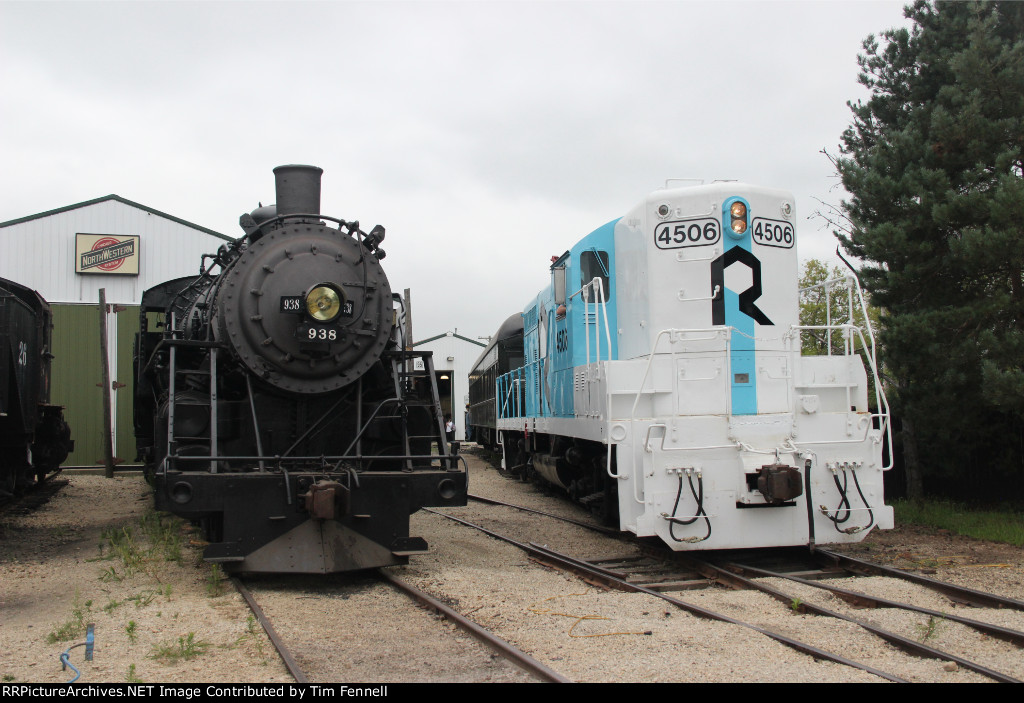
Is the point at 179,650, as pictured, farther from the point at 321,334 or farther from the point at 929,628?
the point at 929,628

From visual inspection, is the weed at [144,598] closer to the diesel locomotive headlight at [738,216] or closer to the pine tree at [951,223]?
the diesel locomotive headlight at [738,216]

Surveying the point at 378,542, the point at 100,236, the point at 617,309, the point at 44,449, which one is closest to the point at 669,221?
the point at 617,309

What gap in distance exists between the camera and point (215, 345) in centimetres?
731

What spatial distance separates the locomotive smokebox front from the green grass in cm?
694

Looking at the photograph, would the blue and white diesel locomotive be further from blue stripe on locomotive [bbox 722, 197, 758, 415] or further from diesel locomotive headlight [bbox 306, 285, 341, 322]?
diesel locomotive headlight [bbox 306, 285, 341, 322]

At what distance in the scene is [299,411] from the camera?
781 cm

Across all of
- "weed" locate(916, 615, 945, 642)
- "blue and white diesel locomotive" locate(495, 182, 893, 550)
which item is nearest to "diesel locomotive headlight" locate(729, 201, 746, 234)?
"blue and white diesel locomotive" locate(495, 182, 893, 550)

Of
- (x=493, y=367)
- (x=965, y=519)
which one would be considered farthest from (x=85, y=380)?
(x=965, y=519)

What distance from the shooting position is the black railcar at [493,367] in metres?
17.6

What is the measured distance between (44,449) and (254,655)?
1073 centimetres

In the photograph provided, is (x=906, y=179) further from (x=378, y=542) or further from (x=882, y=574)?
(x=378, y=542)

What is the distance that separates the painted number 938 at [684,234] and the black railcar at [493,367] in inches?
300

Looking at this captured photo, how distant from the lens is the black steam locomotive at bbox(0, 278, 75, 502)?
916 centimetres

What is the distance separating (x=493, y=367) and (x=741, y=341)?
11379mm
